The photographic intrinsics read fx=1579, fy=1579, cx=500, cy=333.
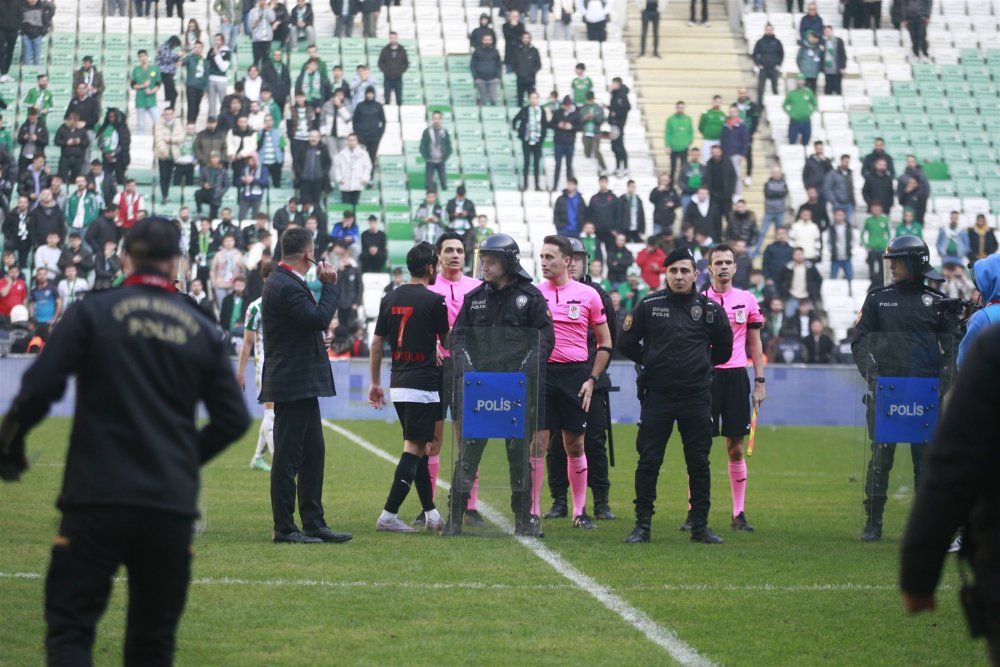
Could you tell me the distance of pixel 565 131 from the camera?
99.2 ft

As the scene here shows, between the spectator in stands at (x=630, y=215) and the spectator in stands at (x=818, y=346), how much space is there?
437cm

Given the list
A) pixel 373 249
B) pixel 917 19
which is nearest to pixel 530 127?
pixel 373 249

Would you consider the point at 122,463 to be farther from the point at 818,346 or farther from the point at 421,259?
the point at 818,346

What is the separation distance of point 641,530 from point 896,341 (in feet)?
7.43

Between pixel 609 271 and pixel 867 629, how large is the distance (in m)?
19.4

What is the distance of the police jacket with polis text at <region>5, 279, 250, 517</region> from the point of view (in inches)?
188

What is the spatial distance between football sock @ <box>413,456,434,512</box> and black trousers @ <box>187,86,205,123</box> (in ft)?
66.9

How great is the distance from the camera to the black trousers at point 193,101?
30.1 meters

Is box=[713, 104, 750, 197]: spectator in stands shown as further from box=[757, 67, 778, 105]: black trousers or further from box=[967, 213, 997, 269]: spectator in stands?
box=[967, 213, 997, 269]: spectator in stands

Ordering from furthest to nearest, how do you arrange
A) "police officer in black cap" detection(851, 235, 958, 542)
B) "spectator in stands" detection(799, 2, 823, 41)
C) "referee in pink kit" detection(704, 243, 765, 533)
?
"spectator in stands" detection(799, 2, 823, 41), "referee in pink kit" detection(704, 243, 765, 533), "police officer in black cap" detection(851, 235, 958, 542)

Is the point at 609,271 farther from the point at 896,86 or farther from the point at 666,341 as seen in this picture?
the point at 666,341

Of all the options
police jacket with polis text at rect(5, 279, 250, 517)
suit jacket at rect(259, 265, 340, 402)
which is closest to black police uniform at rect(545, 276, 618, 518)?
suit jacket at rect(259, 265, 340, 402)

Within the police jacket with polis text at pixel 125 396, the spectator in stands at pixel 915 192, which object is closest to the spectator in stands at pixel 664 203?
the spectator in stands at pixel 915 192

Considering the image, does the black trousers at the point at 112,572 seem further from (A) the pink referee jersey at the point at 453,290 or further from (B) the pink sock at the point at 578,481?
(B) the pink sock at the point at 578,481
